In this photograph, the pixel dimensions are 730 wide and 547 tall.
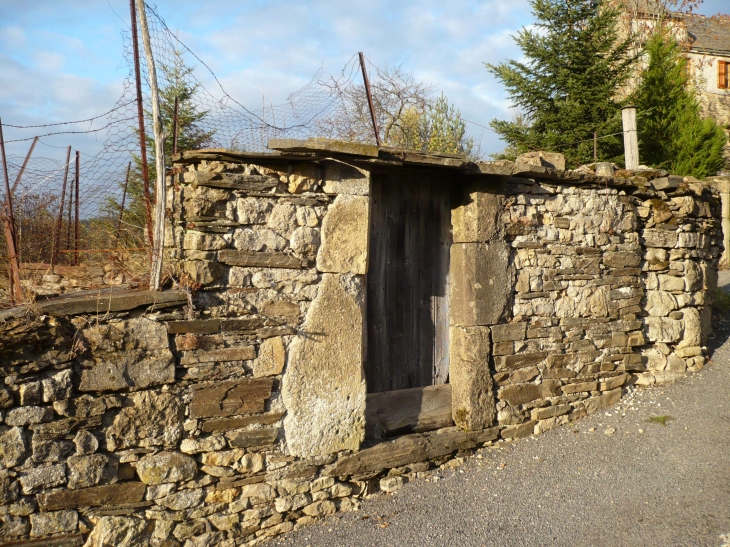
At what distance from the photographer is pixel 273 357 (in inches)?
139

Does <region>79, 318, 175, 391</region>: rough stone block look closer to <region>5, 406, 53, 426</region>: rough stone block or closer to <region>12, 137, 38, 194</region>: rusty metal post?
<region>5, 406, 53, 426</region>: rough stone block

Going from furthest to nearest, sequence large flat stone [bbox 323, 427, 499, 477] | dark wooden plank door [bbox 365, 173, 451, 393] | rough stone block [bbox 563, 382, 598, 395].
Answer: rough stone block [bbox 563, 382, 598, 395] < dark wooden plank door [bbox 365, 173, 451, 393] < large flat stone [bbox 323, 427, 499, 477]

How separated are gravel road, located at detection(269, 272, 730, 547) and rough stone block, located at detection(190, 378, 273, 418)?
2.89 ft

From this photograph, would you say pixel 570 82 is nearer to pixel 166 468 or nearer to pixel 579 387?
pixel 579 387

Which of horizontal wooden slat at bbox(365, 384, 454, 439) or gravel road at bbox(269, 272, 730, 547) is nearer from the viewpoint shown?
gravel road at bbox(269, 272, 730, 547)

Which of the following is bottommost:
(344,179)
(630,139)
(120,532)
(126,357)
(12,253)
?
(120,532)

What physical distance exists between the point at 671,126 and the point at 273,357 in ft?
37.4

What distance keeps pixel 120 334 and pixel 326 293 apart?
49.4 inches

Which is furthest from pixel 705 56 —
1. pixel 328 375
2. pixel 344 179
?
pixel 328 375

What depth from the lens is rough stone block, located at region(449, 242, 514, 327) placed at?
436cm

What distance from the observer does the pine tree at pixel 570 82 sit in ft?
33.0

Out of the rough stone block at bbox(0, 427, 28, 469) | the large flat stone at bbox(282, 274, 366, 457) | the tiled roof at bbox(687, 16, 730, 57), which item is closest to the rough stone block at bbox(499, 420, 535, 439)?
the large flat stone at bbox(282, 274, 366, 457)

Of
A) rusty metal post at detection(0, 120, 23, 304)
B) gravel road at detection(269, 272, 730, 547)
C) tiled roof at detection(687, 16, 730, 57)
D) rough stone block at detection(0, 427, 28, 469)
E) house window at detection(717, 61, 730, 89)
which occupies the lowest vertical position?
gravel road at detection(269, 272, 730, 547)

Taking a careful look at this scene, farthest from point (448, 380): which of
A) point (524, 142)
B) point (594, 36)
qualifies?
point (594, 36)
